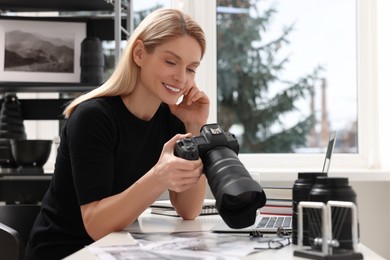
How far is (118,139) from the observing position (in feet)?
4.63

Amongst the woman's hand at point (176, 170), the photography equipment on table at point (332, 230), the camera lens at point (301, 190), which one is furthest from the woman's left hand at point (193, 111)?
the photography equipment on table at point (332, 230)

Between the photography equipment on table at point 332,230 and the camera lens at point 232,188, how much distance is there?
123 millimetres

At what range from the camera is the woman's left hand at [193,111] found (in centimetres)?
159

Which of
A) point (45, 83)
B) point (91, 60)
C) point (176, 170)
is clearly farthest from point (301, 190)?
point (45, 83)

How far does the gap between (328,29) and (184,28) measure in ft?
4.71

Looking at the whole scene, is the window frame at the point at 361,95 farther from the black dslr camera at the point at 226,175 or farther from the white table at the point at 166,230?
the black dslr camera at the point at 226,175

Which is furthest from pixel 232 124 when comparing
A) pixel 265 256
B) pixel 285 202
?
pixel 265 256

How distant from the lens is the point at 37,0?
2.31 metres

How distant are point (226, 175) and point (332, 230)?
210 millimetres

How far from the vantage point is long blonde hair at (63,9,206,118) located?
140cm

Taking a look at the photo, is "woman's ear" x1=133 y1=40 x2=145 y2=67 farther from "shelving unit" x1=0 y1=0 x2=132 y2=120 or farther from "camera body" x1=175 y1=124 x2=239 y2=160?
"shelving unit" x1=0 y1=0 x2=132 y2=120

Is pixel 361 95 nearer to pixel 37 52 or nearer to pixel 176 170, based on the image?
pixel 37 52

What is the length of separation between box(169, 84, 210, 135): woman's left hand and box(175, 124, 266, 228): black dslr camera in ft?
1.58

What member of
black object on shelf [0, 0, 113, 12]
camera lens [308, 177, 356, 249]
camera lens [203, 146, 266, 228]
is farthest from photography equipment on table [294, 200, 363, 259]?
black object on shelf [0, 0, 113, 12]
